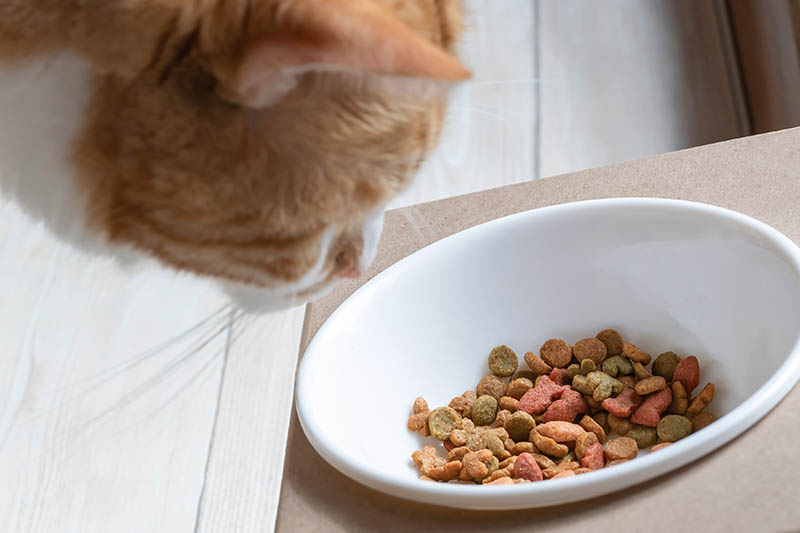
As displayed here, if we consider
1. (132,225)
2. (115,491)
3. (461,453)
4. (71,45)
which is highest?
(71,45)

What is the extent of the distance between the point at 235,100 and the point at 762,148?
1.53 ft

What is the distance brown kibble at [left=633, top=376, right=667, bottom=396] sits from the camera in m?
0.65

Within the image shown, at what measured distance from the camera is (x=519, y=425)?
65 centimetres

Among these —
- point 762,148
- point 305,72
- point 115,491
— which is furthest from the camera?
point 115,491

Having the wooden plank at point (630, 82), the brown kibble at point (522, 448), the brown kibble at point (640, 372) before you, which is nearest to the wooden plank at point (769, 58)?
the wooden plank at point (630, 82)

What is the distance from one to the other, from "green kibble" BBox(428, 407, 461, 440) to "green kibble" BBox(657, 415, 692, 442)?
15 centimetres

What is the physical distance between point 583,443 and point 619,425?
0.15 feet

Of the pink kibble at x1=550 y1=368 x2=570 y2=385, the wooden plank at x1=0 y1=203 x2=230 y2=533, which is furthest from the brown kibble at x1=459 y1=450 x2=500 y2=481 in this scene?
the wooden plank at x1=0 y1=203 x2=230 y2=533

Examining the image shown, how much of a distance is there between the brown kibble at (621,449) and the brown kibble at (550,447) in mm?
32

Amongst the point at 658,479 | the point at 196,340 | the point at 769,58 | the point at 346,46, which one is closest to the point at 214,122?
the point at 346,46

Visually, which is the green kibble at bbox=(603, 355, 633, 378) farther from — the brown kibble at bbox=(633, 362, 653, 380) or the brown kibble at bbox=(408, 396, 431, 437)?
the brown kibble at bbox=(408, 396, 431, 437)

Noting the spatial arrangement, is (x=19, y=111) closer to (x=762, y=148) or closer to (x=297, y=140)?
(x=297, y=140)

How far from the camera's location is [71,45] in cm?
39

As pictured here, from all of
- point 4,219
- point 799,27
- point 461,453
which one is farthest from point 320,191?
point 799,27
